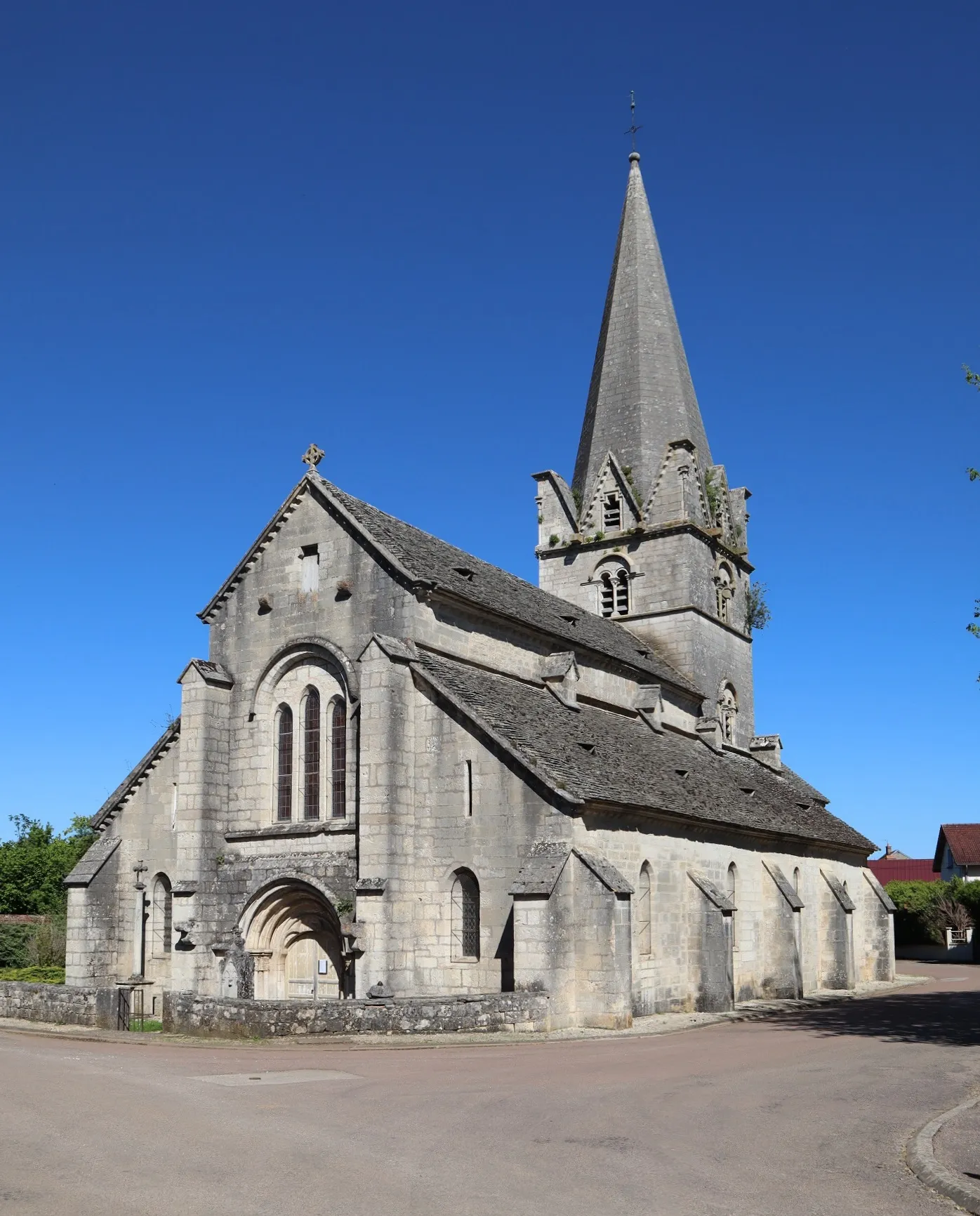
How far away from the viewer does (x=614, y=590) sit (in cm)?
4712

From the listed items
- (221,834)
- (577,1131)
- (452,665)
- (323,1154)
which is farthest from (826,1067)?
(221,834)

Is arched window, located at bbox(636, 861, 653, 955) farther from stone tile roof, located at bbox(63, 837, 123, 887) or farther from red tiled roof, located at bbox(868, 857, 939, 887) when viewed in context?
red tiled roof, located at bbox(868, 857, 939, 887)

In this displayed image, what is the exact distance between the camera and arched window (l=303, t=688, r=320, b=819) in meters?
29.4

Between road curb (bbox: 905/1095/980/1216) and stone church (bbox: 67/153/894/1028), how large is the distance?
11757 mm

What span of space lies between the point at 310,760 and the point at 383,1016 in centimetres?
871

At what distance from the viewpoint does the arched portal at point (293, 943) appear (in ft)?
93.4

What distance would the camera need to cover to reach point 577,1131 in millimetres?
13328

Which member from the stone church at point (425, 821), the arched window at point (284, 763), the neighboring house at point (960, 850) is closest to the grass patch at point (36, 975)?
the stone church at point (425, 821)

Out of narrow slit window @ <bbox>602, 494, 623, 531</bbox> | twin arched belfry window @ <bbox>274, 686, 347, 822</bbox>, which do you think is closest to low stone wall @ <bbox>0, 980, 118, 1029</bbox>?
twin arched belfry window @ <bbox>274, 686, 347, 822</bbox>

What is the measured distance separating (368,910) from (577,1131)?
1349 centimetres

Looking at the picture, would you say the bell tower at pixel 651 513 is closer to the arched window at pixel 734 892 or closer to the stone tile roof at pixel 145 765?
the arched window at pixel 734 892

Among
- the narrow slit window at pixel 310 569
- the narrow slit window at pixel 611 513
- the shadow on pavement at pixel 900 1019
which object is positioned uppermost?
the narrow slit window at pixel 611 513

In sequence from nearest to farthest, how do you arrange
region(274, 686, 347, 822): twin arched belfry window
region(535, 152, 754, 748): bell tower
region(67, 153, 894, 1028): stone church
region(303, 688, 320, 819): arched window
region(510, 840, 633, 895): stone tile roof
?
1. region(510, 840, 633, 895): stone tile roof
2. region(67, 153, 894, 1028): stone church
3. region(274, 686, 347, 822): twin arched belfry window
4. region(303, 688, 320, 819): arched window
5. region(535, 152, 754, 748): bell tower

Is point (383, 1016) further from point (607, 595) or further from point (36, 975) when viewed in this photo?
point (607, 595)
